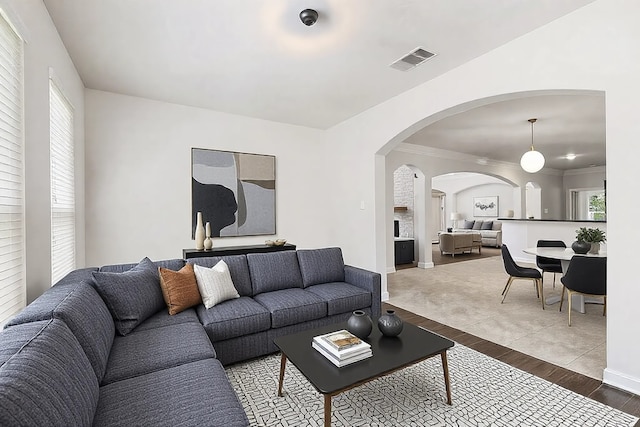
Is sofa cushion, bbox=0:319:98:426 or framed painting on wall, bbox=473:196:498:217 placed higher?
framed painting on wall, bbox=473:196:498:217

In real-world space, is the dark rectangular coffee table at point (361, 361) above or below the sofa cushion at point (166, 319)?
below

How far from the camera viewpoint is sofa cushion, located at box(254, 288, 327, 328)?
256cm

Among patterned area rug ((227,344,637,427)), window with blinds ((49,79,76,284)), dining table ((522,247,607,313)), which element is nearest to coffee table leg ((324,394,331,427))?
patterned area rug ((227,344,637,427))

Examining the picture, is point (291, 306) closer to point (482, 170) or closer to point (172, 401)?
point (172, 401)

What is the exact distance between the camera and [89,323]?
1562mm

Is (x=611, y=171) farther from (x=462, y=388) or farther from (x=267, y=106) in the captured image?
(x=267, y=106)

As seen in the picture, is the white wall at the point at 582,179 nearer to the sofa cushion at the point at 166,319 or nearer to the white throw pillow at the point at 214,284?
the white throw pillow at the point at 214,284

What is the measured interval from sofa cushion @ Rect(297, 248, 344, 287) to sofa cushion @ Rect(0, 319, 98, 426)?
2147mm

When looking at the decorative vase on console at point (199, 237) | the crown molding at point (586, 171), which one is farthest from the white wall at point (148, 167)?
the crown molding at point (586, 171)

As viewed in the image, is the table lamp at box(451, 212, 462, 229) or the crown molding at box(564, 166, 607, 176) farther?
the table lamp at box(451, 212, 462, 229)

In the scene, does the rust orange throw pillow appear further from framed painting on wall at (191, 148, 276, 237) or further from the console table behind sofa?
framed painting on wall at (191, 148, 276, 237)

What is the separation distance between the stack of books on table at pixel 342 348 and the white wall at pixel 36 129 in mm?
1866

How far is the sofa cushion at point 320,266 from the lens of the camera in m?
3.28

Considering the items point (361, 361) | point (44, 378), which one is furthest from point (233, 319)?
point (44, 378)
